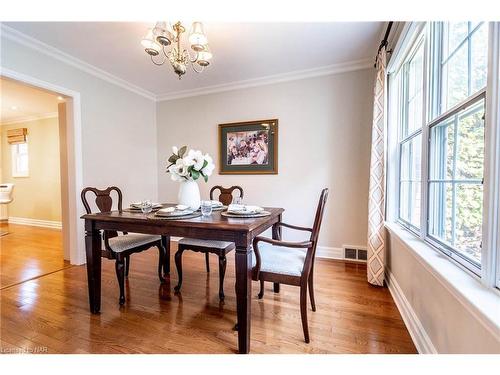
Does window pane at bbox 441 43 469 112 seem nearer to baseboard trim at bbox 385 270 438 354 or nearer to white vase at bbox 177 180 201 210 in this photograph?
baseboard trim at bbox 385 270 438 354

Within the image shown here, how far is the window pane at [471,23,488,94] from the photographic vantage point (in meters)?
1.02

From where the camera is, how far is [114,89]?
334cm

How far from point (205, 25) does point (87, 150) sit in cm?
216

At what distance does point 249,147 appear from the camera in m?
3.45

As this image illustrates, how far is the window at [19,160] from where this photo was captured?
17.6 ft

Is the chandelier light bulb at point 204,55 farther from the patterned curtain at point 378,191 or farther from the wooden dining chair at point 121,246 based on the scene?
the patterned curtain at point 378,191

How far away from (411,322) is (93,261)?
2.30 metres

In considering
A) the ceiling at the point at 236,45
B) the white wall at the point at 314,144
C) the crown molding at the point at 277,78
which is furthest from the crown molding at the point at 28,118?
the white wall at the point at 314,144

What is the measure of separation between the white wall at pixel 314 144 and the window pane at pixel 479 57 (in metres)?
1.80

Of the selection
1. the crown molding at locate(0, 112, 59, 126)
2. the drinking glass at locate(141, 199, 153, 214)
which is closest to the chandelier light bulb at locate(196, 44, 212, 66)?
the drinking glass at locate(141, 199, 153, 214)

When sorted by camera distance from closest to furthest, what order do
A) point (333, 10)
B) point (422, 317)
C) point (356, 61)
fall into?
point (333, 10), point (422, 317), point (356, 61)

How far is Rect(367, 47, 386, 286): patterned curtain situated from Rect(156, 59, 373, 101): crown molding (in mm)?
531

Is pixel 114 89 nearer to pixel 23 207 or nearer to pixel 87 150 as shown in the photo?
pixel 87 150
